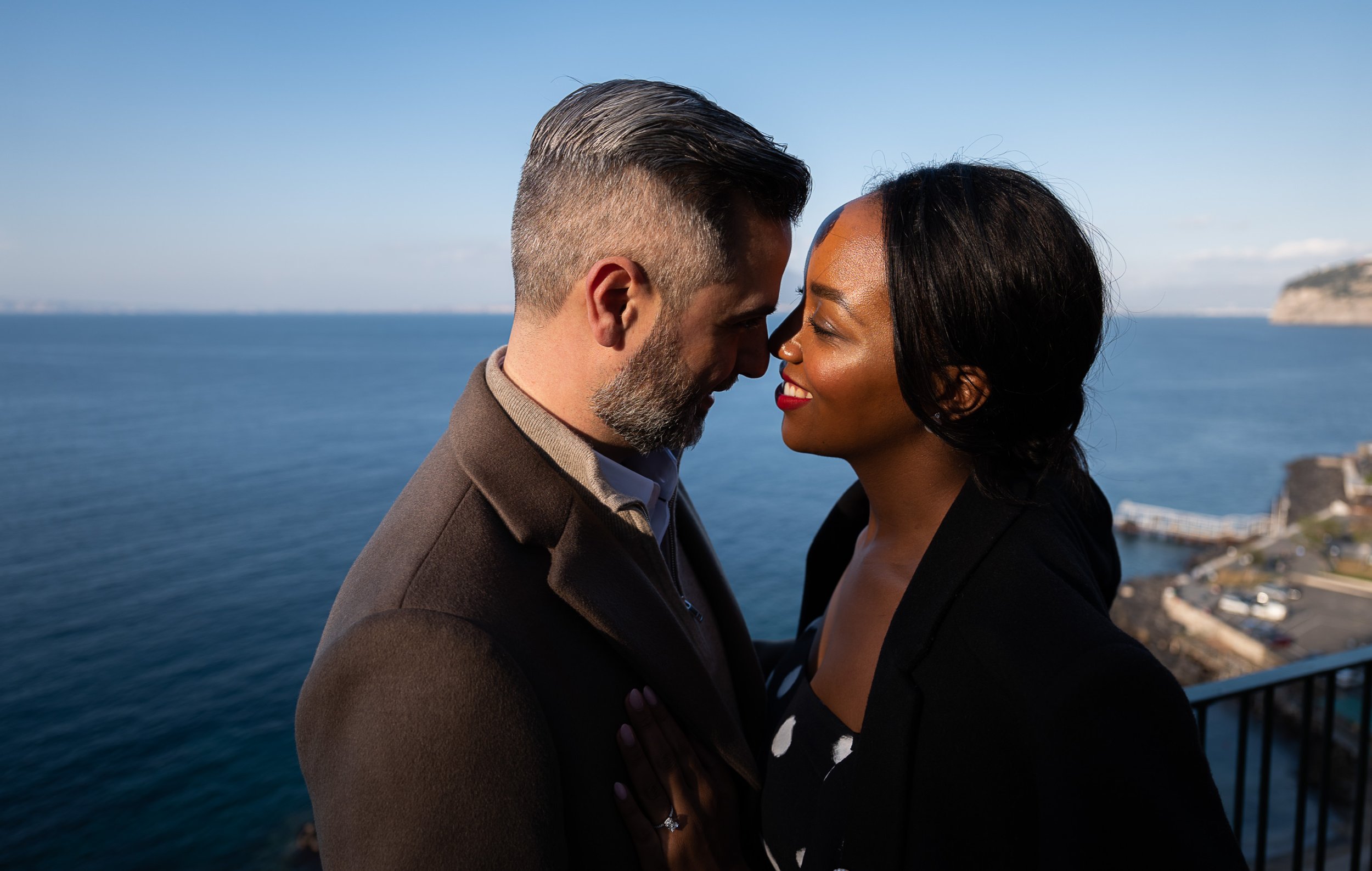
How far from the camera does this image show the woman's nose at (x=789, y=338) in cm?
240

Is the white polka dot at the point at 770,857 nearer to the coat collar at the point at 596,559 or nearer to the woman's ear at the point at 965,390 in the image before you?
the coat collar at the point at 596,559

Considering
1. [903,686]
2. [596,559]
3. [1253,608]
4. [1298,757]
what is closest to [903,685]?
[903,686]

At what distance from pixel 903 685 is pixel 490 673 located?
0.93 meters

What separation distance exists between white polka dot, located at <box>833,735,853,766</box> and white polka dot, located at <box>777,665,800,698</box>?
45cm

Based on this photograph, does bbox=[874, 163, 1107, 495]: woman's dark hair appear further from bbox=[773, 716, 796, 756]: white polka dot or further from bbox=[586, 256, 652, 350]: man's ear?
bbox=[773, 716, 796, 756]: white polka dot

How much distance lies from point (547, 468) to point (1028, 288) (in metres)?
1.24

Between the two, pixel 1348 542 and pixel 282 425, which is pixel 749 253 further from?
pixel 282 425

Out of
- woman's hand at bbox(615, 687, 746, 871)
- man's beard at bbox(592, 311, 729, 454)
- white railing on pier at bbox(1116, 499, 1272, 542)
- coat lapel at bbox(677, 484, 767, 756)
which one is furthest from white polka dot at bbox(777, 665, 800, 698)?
white railing on pier at bbox(1116, 499, 1272, 542)

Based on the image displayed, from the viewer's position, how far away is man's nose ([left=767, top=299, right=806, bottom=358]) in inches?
95.7

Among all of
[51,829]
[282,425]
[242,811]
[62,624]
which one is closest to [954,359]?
[242,811]

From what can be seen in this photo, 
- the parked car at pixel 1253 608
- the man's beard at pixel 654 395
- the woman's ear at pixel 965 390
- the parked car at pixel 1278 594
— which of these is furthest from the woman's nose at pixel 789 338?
the parked car at pixel 1278 594

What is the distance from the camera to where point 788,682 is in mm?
2762

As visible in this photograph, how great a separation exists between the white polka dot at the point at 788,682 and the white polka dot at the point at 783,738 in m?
0.22

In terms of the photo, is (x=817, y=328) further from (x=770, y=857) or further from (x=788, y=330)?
(x=770, y=857)
